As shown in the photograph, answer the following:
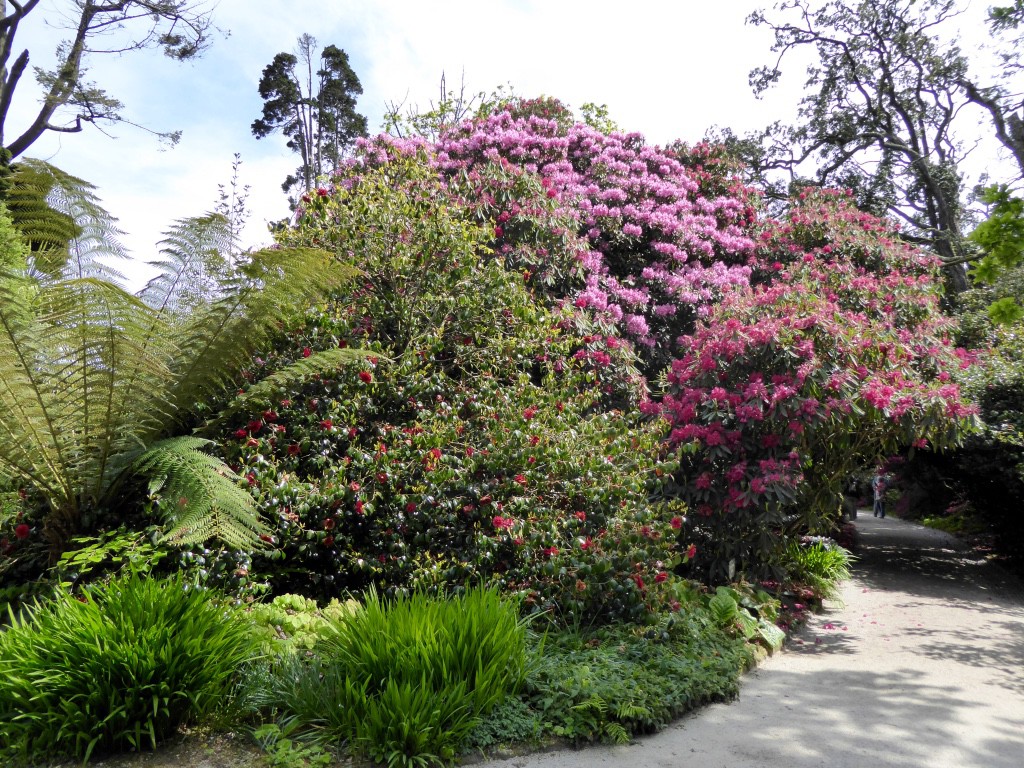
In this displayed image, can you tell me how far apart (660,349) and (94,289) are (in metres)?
6.60

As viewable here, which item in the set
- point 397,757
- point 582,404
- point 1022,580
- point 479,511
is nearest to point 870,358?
point 582,404

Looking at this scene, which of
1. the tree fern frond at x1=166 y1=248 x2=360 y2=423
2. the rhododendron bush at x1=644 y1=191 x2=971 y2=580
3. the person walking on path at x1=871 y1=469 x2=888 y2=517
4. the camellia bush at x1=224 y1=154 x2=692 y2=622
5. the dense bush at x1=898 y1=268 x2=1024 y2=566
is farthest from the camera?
the person walking on path at x1=871 y1=469 x2=888 y2=517

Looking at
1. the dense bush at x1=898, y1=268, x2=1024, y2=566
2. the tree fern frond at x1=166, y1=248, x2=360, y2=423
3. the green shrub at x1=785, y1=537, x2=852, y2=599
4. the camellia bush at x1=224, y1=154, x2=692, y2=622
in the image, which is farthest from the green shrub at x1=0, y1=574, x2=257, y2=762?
the dense bush at x1=898, y1=268, x2=1024, y2=566

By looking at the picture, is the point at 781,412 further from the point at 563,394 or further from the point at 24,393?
the point at 24,393

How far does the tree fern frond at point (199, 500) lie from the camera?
11.2 ft

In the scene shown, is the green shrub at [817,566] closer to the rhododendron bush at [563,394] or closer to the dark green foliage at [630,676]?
the rhododendron bush at [563,394]

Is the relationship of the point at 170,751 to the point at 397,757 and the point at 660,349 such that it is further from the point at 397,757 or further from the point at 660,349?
the point at 660,349

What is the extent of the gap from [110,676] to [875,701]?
13.6 ft

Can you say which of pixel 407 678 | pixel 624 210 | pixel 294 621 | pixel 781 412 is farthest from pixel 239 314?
pixel 624 210

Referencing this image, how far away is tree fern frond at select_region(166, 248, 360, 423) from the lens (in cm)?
427

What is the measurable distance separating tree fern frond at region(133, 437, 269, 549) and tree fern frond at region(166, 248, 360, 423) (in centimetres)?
66

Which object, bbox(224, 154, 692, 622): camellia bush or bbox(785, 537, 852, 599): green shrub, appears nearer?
bbox(224, 154, 692, 622): camellia bush

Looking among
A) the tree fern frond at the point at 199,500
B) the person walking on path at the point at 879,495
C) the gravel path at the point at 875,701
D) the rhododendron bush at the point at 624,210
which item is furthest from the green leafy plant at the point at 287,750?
the person walking on path at the point at 879,495

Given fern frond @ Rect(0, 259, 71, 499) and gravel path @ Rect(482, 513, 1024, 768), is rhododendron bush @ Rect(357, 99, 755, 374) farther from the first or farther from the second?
fern frond @ Rect(0, 259, 71, 499)
